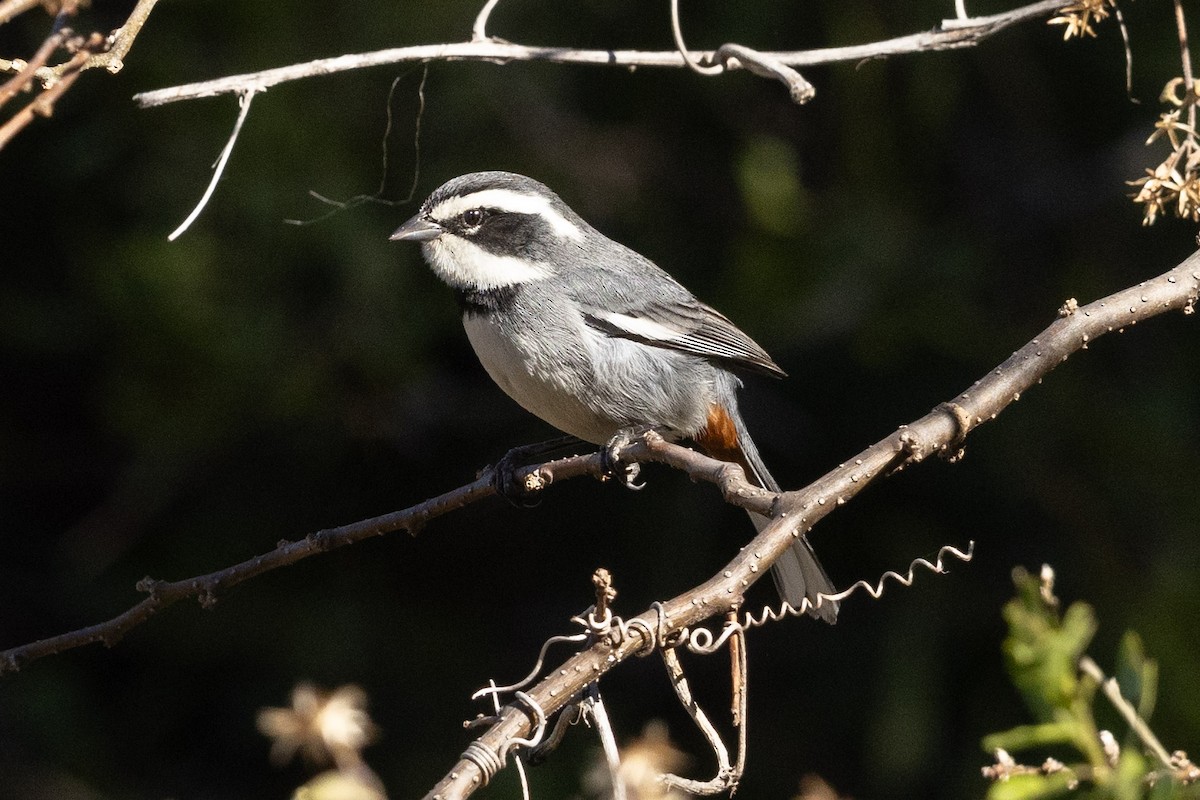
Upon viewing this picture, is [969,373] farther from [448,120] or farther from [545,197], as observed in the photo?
[448,120]

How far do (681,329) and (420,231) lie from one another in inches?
32.9

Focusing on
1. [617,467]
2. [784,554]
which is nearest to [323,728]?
[617,467]

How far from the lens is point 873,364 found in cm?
536

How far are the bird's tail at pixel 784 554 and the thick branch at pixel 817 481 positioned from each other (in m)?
1.32

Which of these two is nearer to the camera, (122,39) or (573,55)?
(122,39)

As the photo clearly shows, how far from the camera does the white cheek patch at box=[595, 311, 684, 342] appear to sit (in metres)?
4.12

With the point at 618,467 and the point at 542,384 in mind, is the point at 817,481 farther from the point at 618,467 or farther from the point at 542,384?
the point at 542,384

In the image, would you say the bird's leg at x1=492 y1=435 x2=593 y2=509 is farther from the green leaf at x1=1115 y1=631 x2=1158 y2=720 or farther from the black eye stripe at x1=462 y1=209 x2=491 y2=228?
the green leaf at x1=1115 y1=631 x2=1158 y2=720

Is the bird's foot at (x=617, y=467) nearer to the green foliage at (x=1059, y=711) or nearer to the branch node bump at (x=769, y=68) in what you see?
the branch node bump at (x=769, y=68)

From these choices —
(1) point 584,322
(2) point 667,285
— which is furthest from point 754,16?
(1) point 584,322

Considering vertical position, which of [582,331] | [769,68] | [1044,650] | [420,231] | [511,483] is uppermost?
[420,231]

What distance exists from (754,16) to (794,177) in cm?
69

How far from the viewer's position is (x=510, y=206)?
14.1ft

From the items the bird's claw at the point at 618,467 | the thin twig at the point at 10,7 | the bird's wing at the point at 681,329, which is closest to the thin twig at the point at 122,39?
the thin twig at the point at 10,7
